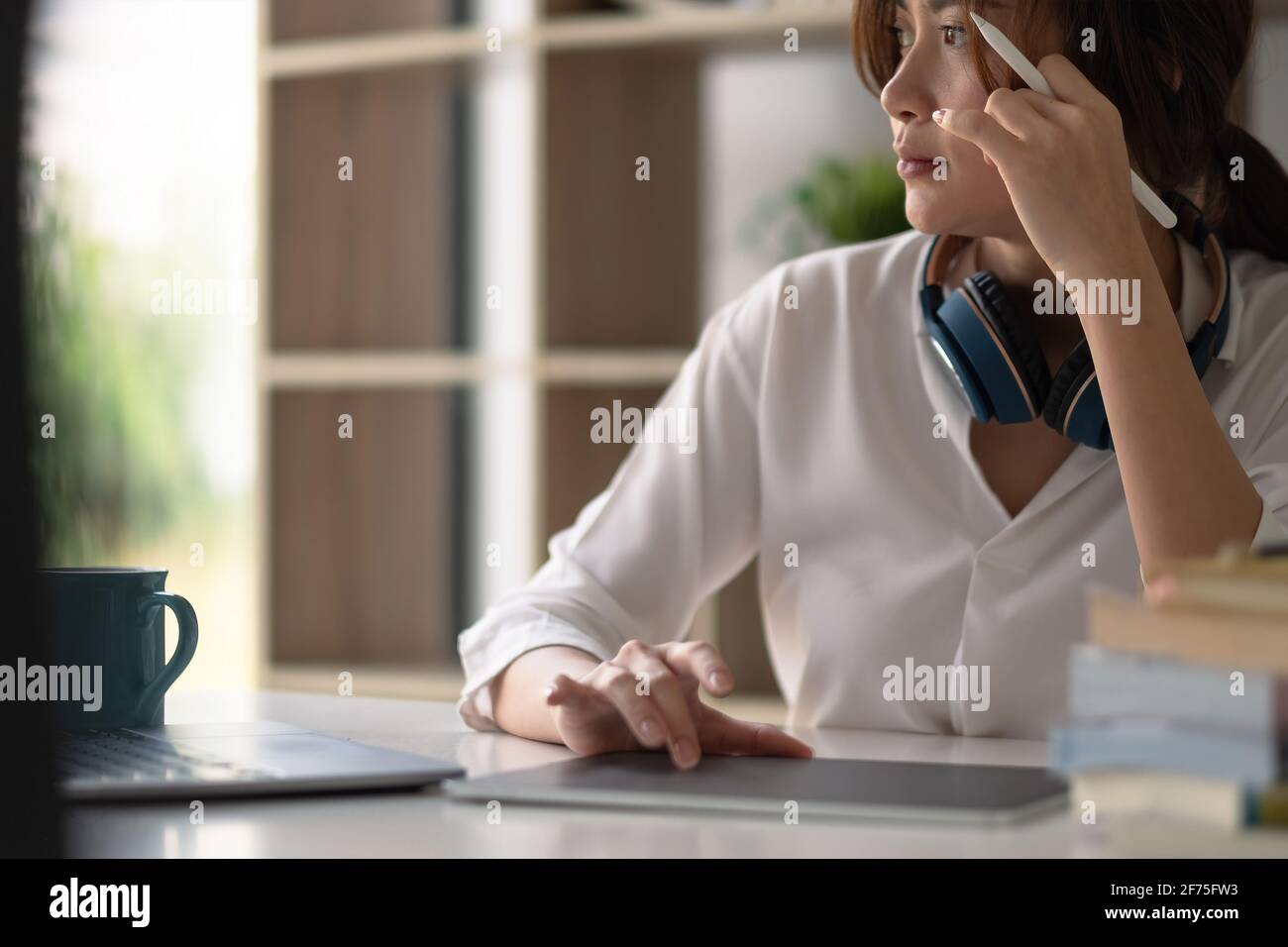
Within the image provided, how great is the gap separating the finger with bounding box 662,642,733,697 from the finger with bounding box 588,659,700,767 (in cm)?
2

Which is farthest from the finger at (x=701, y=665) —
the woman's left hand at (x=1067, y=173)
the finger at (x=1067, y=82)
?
the finger at (x=1067, y=82)

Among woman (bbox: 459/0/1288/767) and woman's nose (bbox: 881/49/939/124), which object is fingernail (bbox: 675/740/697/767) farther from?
woman's nose (bbox: 881/49/939/124)

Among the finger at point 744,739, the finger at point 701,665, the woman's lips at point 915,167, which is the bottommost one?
the finger at point 744,739

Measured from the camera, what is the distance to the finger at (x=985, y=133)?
119 cm

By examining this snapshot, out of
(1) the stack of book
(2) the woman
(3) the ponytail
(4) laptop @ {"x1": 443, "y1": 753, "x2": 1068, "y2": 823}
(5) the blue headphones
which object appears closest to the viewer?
(1) the stack of book

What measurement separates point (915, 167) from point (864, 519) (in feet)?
1.14

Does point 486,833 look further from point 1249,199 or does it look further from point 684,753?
point 1249,199

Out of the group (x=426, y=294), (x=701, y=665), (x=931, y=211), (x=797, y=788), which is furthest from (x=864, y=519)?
(x=426, y=294)

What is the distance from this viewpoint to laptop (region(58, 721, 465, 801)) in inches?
29.4

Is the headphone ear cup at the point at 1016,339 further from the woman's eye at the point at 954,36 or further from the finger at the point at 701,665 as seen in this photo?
the finger at the point at 701,665

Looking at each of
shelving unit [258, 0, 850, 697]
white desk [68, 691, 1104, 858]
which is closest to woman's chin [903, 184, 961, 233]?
white desk [68, 691, 1104, 858]

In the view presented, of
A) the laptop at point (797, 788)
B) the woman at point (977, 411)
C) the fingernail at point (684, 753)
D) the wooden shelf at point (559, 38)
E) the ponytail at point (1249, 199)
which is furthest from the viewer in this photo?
the wooden shelf at point (559, 38)

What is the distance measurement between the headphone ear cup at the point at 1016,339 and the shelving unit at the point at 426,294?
3.98 feet

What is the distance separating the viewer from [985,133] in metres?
1.20
